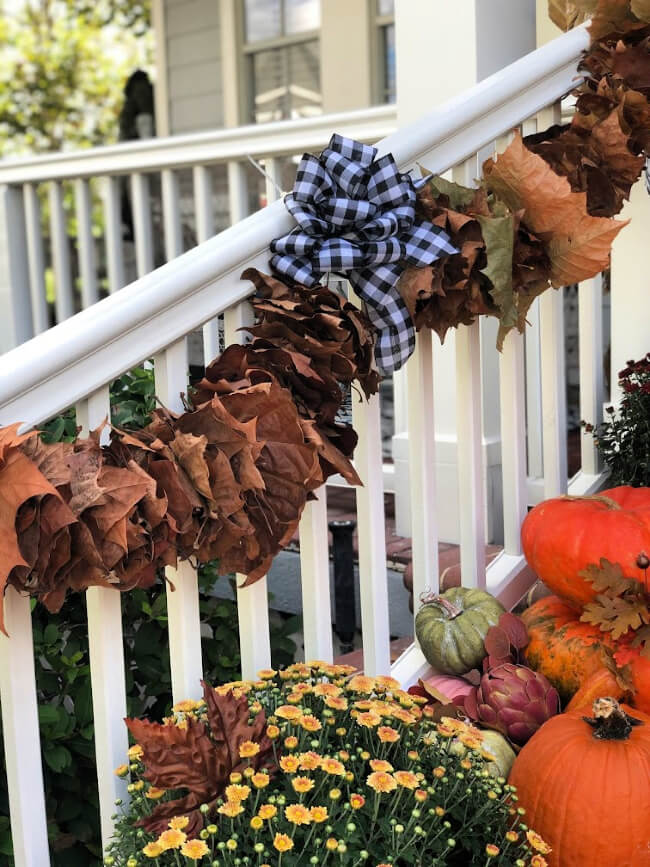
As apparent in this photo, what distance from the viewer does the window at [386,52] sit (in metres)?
5.15

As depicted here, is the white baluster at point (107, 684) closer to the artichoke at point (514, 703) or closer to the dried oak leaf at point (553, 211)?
the artichoke at point (514, 703)

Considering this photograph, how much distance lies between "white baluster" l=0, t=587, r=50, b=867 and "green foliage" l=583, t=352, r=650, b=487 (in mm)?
1372

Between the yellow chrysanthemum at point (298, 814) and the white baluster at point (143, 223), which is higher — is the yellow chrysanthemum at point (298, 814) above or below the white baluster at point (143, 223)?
below

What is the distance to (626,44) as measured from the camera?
6.80 feet

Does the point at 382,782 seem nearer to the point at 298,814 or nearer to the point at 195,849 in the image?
the point at 298,814

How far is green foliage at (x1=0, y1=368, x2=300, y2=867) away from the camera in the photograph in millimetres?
1851

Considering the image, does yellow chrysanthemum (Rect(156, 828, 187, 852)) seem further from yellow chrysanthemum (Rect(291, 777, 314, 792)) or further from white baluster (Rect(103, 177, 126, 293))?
white baluster (Rect(103, 177, 126, 293))

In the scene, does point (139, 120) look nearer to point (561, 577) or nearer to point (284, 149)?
point (284, 149)

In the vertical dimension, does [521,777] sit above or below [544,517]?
below

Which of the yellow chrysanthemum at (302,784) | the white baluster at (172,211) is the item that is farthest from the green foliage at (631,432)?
the white baluster at (172,211)

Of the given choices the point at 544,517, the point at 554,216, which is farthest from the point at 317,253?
the point at 544,517

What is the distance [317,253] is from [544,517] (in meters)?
0.69

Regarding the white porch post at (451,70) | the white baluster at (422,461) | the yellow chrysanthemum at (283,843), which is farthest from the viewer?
the white porch post at (451,70)

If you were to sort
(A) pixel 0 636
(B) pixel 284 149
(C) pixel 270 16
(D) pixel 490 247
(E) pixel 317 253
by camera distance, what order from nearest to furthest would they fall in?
1. (A) pixel 0 636
2. (E) pixel 317 253
3. (D) pixel 490 247
4. (B) pixel 284 149
5. (C) pixel 270 16
